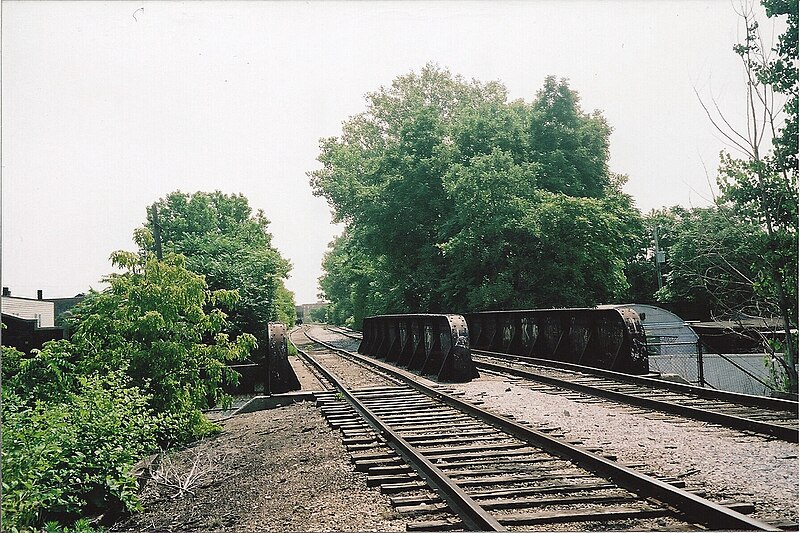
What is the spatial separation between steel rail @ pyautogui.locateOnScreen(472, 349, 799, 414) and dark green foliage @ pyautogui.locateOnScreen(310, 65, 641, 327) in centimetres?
1288

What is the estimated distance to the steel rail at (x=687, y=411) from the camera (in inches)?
259

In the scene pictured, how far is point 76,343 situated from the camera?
32.9ft

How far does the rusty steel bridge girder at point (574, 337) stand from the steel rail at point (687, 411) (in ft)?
5.23

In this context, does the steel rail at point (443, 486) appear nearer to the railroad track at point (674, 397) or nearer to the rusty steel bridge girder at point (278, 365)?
the railroad track at point (674, 397)

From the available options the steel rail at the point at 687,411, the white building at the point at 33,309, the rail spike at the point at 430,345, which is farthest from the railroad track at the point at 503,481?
the white building at the point at 33,309

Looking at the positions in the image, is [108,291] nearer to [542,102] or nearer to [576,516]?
[576,516]

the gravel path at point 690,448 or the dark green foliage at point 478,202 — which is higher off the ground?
the dark green foliage at point 478,202

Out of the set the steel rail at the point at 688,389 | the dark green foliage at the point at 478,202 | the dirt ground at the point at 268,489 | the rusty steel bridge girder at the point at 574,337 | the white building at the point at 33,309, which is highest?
the dark green foliage at the point at 478,202

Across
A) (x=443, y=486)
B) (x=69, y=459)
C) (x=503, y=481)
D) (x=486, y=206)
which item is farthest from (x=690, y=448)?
(x=486, y=206)

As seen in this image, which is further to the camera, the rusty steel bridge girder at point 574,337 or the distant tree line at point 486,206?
the distant tree line at point 486,206

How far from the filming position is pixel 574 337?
14.4 meters

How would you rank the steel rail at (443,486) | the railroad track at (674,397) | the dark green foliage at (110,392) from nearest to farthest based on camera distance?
the steel rail at (443,486) → the dark green foliage at (110,392) → the railroad track at (674,397)

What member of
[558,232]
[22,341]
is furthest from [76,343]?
[558,232]

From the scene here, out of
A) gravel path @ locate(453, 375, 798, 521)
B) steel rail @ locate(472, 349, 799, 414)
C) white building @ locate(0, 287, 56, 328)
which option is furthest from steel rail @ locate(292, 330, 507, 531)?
white building @ locate(0, 287, 56, 328)
